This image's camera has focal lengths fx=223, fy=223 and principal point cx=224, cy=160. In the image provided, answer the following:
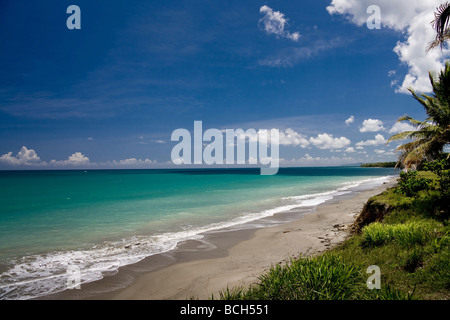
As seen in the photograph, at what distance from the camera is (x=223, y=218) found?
1569cm

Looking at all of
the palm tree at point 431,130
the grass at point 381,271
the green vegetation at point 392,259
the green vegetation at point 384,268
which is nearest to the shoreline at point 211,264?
the green vegetation at point 392,259

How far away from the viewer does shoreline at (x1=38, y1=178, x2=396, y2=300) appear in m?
5.92

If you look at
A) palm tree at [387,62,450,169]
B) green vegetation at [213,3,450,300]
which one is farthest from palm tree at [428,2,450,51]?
palm tree at [387,62,450,169]

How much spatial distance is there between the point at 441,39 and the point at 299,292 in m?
11.4

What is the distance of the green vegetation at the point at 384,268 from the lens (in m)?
3.74

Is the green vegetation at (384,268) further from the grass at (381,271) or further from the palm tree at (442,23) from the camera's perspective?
the palm tree at (442,23)

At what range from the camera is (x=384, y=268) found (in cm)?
481

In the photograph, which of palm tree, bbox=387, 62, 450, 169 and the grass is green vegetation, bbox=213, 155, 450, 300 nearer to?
the grass

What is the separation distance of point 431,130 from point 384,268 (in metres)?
17.8

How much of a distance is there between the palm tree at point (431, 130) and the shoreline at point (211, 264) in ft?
25.8

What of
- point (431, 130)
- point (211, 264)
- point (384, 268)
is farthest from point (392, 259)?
point (431, 130)
